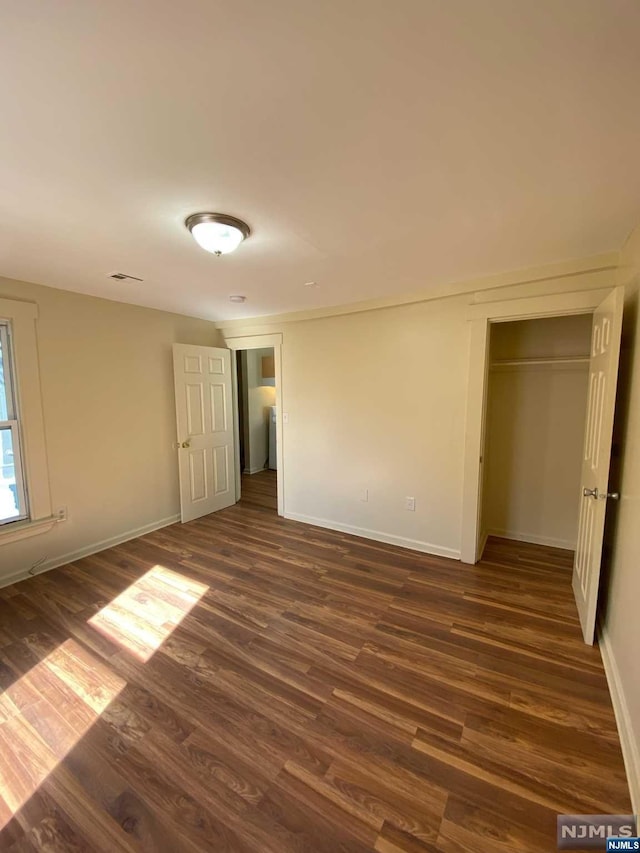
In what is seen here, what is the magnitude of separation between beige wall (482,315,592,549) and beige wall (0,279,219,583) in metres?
3.42

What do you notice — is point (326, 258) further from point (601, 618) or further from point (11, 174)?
point (601, 618)

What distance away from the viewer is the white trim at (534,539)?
3252 millimetres

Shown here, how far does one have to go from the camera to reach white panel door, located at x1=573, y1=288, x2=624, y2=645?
186 cm

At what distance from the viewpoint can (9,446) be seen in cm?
272

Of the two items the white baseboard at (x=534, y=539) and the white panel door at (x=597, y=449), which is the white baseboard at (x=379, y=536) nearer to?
the white baseboard at (x=534, y=539)

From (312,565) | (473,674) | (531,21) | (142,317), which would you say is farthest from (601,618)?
(142,317)

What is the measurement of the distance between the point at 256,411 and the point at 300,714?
499cm

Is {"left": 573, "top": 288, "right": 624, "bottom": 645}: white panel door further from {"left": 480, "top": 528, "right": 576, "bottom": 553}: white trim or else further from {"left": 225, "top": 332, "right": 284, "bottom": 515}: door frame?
{"left": 225, "top": 332, "right": 284, "bottom": 515}: door frame

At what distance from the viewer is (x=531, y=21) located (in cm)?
81

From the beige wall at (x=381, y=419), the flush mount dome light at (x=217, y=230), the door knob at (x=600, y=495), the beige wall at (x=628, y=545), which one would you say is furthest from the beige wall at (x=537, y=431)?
the flush mount dome light at (x=217, y=230)

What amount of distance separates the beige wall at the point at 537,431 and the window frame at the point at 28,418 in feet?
12.9

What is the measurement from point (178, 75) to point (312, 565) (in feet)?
9.82

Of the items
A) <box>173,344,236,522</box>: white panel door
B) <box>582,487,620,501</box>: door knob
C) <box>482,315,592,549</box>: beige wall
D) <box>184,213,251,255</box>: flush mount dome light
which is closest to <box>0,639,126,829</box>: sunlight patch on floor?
<box>173,344,236,522</box>: white panel door

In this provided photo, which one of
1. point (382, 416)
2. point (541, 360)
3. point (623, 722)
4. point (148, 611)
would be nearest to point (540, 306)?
point (541, 360)
